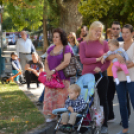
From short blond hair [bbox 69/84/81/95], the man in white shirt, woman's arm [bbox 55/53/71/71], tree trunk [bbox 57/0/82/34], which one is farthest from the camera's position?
tree trunk [bbox 57/0/82/34]

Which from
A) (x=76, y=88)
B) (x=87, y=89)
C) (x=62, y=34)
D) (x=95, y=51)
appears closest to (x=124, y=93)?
(x=87, y=89)

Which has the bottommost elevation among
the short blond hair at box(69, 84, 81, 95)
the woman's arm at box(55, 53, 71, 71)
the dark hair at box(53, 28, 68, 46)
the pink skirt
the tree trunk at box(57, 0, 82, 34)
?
the pink skirt

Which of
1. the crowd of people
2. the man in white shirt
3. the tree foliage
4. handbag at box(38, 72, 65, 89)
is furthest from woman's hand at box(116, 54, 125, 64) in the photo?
the tree foliage

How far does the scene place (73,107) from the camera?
5.14m

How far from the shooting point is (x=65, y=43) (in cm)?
633

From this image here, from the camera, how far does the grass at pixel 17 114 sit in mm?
5828

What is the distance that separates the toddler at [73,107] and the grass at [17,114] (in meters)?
0.96

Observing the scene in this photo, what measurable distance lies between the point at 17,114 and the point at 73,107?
218 cm

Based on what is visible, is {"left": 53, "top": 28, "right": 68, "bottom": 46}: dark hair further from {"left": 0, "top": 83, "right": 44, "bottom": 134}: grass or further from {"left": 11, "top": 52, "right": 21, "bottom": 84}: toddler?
{"left": 11, "top": 52, "right": 21, "bottom": 84}: toddler

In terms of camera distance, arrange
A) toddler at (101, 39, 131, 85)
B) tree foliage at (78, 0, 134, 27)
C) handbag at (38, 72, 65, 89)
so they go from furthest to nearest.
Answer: tree foliage at (78, 0, 134, 27) → handbag at (38, 72, 65, 89) → toddler at (101, 39, 131, 85)

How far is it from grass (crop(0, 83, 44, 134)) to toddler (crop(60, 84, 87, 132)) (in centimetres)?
96

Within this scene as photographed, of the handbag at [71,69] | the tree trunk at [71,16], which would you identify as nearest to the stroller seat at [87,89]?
the handbag at [71,69]

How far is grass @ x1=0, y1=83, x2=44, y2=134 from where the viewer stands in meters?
5.83

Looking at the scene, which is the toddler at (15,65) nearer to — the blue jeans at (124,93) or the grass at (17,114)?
the grass at (17,114)
